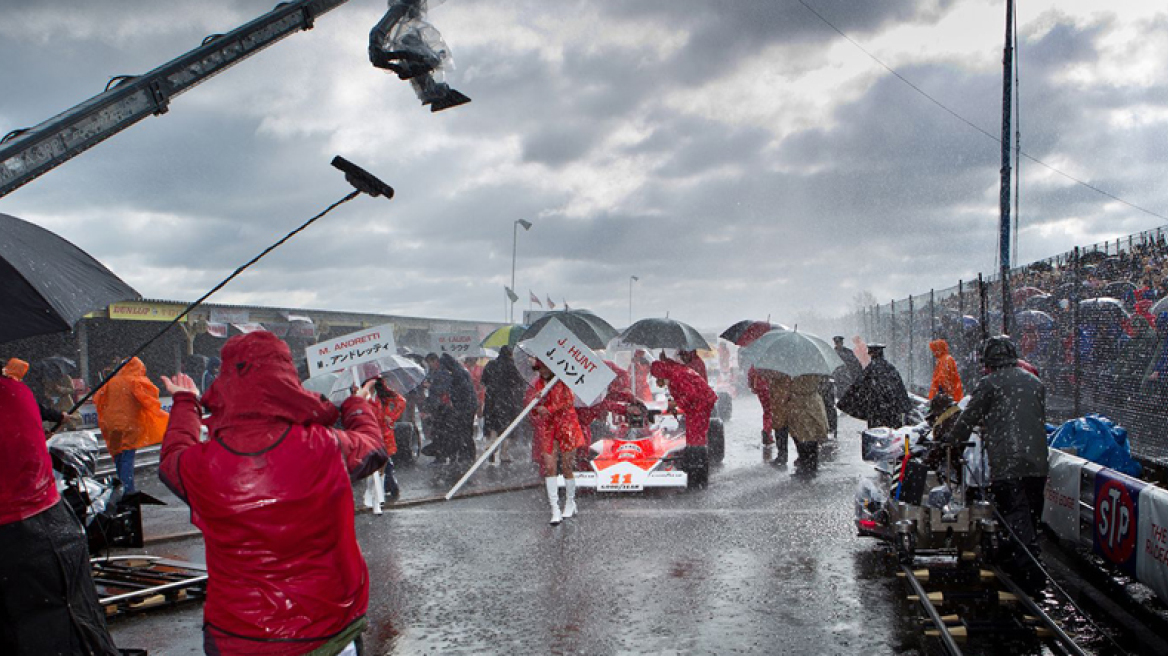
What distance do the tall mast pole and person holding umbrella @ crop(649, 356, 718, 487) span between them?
184 inches

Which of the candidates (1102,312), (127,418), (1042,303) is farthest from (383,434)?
(1042,303)

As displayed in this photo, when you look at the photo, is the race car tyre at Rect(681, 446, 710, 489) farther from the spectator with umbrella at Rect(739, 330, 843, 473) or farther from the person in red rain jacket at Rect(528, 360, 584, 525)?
the person in red rain jacket at Rect(528, 360, 584, 525)

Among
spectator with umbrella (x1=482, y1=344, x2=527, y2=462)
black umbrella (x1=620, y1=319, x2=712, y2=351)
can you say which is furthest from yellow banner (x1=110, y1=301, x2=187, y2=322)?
black umbrella (x1=620, y1=319, x2=712, y2=351)

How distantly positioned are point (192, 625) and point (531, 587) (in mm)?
2419

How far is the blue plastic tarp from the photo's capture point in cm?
695

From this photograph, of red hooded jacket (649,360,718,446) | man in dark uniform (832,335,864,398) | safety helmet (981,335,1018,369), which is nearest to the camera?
safety helmet (981,335,1018,369)

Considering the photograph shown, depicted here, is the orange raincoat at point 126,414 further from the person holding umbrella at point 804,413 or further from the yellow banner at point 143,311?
the yellow banner at point 143,311

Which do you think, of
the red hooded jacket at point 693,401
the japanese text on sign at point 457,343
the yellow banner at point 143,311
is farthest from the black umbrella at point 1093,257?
the yellow banner at point 143,311

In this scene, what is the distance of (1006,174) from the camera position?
44.0 ft

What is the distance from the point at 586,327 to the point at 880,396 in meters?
4.90

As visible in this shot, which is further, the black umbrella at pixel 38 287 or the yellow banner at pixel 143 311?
the yellow banner at pixel 143 311

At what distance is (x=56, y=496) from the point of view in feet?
13.1

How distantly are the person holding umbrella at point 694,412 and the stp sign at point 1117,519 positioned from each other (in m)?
5.18

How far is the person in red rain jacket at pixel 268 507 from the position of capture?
2711 mm
